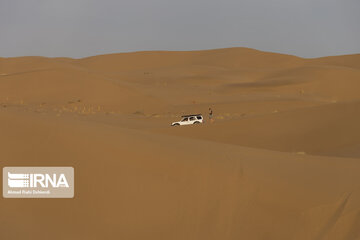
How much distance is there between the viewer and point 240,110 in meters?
38.1

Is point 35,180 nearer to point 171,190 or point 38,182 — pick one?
point 38,182

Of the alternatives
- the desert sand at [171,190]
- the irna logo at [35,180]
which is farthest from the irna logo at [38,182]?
the desert sand at [171,190]

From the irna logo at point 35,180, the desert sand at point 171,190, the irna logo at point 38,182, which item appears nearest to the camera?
the desert sand at point 171,190

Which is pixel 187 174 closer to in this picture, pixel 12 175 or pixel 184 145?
pixel 184 145

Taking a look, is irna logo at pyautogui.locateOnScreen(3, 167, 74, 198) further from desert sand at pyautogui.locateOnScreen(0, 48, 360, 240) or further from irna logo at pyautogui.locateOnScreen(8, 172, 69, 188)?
desert sand at pyautogui.locateOnScreen(0, 48, 360, 240)

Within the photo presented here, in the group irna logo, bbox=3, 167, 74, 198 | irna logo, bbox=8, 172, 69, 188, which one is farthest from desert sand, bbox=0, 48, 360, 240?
irna logo, bbox=8, 172, 69, 188

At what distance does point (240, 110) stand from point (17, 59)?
8402 centimetres

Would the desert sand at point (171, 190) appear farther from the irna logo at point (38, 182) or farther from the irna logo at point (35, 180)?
the irna logo at point (35, 180)

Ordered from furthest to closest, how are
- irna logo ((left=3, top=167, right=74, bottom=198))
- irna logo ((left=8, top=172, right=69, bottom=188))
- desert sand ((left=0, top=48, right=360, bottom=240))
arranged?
irna logo ((left=8, top=172, right=69, bottom=188)), irna logo ((left=3, top=167, right=74, bottom=198)), desert sand ((left=0, top=48, right=360, bottom=240))

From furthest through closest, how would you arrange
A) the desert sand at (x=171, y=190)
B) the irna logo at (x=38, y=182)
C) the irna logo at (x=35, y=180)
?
the irna logo at (x=35, y=180) → the irna logo at (x=38, y=182) → the desert sand at (x=171, y=190)

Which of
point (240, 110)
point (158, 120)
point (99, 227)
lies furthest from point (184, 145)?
point (240, 110)

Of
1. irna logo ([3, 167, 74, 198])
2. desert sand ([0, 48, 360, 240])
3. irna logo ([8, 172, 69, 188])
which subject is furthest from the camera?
irna logo ([8, 172, 69, 188])

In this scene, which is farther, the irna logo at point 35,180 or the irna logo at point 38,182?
the irna logo at point 35,180

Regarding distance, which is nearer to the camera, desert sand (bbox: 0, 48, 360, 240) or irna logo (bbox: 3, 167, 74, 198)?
desert sand (bbox: 0, 48, 360, 240)
